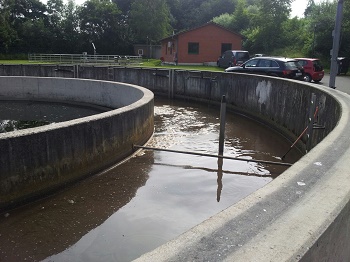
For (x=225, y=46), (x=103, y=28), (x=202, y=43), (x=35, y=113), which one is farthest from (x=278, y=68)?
(x=103, y=28)

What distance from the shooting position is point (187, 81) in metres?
20.2

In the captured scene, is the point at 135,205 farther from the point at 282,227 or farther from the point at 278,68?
the point at 278,68

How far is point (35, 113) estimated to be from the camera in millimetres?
15312

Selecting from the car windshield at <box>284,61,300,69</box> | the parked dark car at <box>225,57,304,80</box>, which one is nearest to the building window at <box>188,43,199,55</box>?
the parked dark car at <box>225,57,304,80</box>

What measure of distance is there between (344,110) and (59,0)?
69.9 meters

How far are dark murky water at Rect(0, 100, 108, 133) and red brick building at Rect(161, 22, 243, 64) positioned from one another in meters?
21.7

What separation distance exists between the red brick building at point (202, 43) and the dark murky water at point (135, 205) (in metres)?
27.4

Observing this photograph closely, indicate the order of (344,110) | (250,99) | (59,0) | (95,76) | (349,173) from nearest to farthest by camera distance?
(349,173), (344,110), (250,99), (95,76), (59,0)

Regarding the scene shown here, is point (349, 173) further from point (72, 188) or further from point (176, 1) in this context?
point (176, 1)

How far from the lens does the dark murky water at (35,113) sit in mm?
13398

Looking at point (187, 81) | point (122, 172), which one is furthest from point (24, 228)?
point (187, 81)

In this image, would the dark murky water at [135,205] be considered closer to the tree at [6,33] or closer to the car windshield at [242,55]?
the car windshield at [242,55]

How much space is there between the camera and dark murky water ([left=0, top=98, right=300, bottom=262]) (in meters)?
5.21

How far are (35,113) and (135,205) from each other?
10.2m
